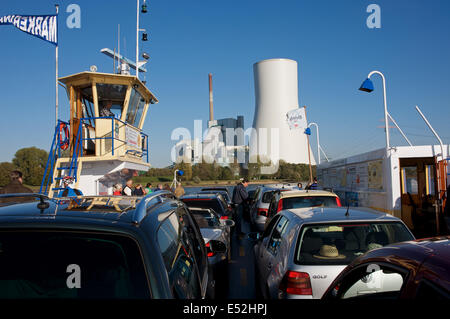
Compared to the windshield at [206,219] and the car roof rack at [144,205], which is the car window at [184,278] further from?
the windshield at [206,219]

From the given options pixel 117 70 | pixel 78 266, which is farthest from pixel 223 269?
pixel 117 70

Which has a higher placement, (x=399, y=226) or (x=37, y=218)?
(x=37, y=218)

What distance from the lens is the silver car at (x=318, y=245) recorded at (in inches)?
129

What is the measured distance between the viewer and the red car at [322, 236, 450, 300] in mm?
1395

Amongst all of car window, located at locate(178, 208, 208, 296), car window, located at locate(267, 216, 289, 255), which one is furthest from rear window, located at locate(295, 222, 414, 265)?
car window, located at locate(178, 208, 208, 296)

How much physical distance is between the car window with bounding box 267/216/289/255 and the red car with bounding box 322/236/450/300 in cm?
180

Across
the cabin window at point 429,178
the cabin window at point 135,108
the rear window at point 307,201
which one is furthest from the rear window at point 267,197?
the cabin window at point 135,108

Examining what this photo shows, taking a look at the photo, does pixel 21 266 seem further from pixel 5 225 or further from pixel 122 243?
pixel 122 243

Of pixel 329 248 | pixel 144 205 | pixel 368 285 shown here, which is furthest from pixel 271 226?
pixel 144 205

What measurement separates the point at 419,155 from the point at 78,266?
9249mm

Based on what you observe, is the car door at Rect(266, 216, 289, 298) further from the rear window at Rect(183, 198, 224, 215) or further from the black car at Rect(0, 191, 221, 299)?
the rear window at Rect(183, 198, 224, 215)

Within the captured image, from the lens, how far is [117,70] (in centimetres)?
1370

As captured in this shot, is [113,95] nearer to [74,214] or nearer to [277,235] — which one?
[277,235]
